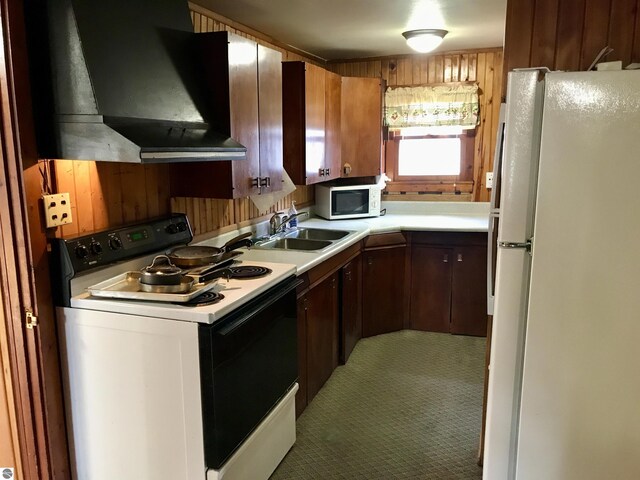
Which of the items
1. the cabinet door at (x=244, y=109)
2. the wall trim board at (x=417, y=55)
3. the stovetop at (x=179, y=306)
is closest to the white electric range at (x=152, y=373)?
the stovetop at (x=179, y=306)

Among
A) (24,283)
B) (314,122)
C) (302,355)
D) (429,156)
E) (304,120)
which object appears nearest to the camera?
(24,283)

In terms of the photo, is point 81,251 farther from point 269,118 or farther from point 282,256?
point 269,118

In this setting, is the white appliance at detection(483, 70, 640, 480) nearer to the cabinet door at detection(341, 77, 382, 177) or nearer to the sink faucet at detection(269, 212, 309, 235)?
the sink faucet at detection(269, 212, 309, 235)

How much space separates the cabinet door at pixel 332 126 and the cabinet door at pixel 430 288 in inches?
35.2

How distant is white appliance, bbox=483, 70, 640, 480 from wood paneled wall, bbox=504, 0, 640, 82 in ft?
1.74

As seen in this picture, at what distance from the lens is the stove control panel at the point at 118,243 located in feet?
6.13

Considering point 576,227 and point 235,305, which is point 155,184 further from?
point 576,227

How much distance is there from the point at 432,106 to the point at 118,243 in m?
3.02

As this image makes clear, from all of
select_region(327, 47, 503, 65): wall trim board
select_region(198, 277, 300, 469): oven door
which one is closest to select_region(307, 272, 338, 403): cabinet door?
select_region(198, 277, 300, 469): oven door

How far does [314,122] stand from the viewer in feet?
11.4

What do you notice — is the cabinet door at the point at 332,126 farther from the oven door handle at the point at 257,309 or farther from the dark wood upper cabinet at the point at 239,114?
the oven door handle at the point at 257,309

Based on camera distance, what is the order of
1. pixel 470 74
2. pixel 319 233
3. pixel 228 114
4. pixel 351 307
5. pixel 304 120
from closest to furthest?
1. pixel 228 114
2. pixel 304 120
3. pixel 351 307
4. pixel 319 233
5. pixel 470 74

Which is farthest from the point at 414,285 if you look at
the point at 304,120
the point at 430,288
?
the point at 304,120

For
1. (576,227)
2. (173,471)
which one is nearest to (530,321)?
(576,227)
